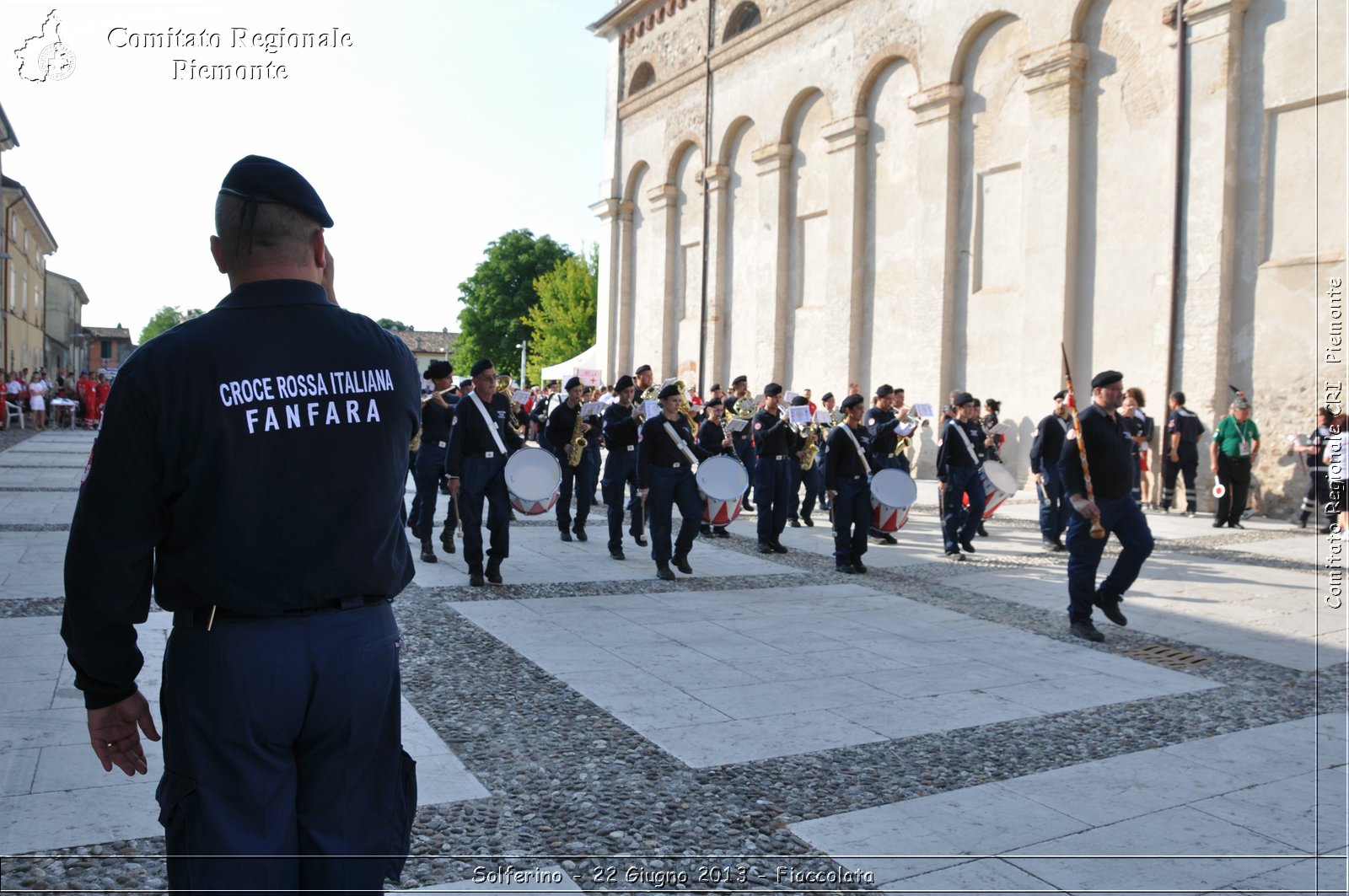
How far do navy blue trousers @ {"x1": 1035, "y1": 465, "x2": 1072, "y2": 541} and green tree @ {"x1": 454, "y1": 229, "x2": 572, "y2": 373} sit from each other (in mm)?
49126

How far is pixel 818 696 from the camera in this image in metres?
6.04

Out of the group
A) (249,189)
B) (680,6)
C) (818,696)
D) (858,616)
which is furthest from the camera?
(680,6)

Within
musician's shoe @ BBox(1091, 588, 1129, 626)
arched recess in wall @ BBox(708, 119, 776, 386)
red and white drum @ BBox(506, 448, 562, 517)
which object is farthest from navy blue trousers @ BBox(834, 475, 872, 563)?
arched recess in wall @ BBox(708, 119, 776, 386)

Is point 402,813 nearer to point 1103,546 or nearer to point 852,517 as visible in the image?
point 1103,546

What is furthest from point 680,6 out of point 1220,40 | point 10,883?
point 10,883

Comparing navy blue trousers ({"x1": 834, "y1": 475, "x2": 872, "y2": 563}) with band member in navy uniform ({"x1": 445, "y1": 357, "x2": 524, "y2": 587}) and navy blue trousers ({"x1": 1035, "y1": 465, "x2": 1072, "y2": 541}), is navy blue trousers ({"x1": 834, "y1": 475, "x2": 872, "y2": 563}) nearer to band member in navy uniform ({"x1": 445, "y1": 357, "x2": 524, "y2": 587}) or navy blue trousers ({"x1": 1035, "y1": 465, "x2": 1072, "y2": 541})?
navy blue trousers ({"x1": 1035, "y1": 465, "x2": 1072, "y2": 541})

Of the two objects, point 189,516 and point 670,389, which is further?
point 670,389

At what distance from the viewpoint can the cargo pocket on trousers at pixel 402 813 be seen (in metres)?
2.25

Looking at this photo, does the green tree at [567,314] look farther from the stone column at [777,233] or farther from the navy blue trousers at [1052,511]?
the navy blue trousers at [1052,511]

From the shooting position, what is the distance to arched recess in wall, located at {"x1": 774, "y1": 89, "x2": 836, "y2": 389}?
2506 centimetres

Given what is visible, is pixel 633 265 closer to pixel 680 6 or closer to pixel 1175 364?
pixel 680 6

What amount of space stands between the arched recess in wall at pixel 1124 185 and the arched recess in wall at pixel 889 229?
3928 millimetres

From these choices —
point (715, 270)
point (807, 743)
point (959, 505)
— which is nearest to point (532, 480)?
point (959, 505)

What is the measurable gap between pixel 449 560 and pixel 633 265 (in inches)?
964
